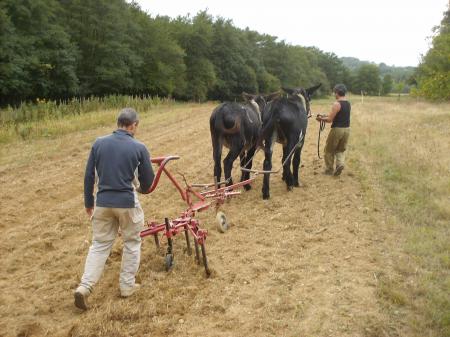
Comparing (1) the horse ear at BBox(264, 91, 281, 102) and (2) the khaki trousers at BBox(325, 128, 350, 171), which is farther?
(2) the khaki trousers at BBox(325, 128, 350, 171)

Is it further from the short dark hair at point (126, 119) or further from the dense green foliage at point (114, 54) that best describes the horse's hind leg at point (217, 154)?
the dense green foliage at point (114, 54)

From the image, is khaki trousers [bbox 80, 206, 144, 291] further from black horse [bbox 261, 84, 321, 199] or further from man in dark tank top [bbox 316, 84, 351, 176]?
man in dark tank top [bbox 316, 84, 351, 176]

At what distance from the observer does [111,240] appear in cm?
436

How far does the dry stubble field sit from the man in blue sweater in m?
0.30

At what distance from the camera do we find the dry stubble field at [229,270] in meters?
3.88

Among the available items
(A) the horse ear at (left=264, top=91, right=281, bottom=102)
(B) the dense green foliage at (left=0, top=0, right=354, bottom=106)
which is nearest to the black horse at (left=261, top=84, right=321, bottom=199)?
(A) the horse ear at (left=264, top=91, right=281, bottom=102)

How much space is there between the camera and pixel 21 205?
7301 mm

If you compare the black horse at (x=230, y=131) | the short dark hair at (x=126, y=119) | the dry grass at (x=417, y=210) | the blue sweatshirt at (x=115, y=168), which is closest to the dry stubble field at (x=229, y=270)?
the dry grass at (x=417, y=210)

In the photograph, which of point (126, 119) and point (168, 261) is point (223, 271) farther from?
point (126, 119)

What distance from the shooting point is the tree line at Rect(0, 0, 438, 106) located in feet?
90.6

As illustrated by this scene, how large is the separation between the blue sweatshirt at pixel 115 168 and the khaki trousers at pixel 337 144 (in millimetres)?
6033

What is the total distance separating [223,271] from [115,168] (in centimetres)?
182

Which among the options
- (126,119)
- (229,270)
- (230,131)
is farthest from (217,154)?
(126,119)

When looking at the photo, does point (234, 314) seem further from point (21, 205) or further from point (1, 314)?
point (21, 205)
